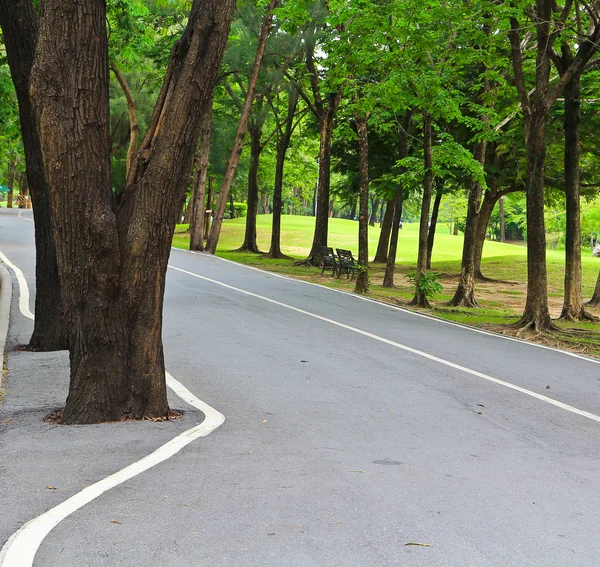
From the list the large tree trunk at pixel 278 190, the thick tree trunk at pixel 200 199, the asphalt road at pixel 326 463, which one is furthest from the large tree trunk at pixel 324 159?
the asphalt road at pixel 326 463

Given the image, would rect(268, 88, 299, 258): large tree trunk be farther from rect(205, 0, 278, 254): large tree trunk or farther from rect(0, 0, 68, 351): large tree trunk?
rect(0, 0, 68, 351): large tree trunk

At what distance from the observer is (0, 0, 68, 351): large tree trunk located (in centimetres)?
1033

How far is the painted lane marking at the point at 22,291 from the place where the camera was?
1435 cm

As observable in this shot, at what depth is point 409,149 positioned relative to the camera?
31609 mm

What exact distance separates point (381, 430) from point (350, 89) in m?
14.3

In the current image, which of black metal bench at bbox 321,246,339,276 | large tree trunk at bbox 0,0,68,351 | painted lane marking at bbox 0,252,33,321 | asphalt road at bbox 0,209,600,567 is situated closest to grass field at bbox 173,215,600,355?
black metal bench at bbox 321,246,339,276

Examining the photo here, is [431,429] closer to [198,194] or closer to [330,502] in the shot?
[330,502]

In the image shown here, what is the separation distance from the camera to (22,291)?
1691 cm

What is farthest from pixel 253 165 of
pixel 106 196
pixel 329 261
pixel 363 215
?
pixel 106 196

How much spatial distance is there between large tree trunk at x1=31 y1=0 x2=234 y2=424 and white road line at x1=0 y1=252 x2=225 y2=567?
0.64 m

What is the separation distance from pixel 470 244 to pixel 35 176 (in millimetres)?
14125

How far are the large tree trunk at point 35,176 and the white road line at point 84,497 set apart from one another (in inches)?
151

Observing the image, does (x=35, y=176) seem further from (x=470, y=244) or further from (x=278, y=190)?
(x=278, y=190)

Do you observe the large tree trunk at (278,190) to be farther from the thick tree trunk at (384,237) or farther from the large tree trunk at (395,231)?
the large tree trunk at (395,231)
